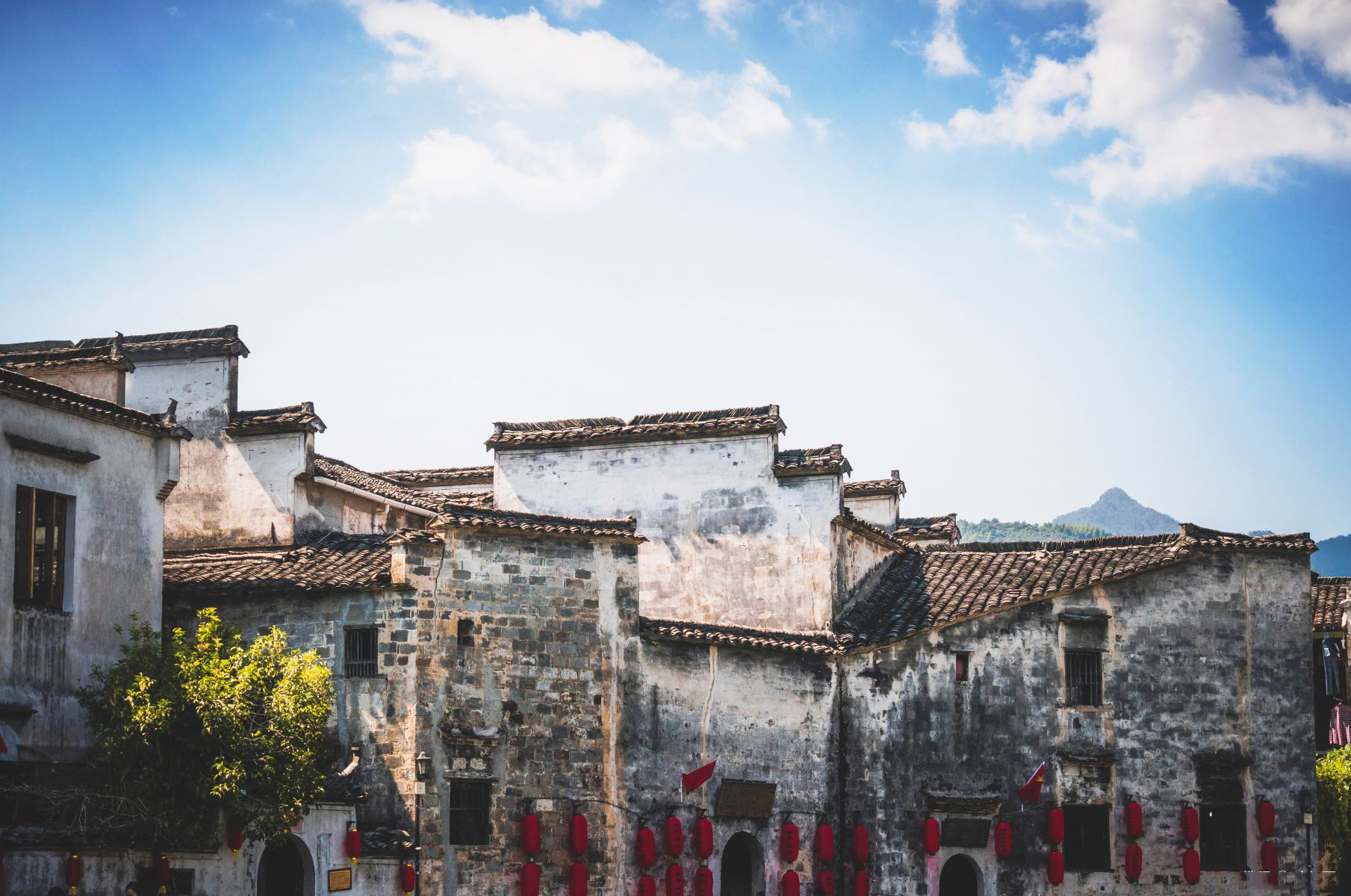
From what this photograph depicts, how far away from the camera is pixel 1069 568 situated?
3356 centimetres

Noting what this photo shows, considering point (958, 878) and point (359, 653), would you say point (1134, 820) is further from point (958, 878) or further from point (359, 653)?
point (359, 653)

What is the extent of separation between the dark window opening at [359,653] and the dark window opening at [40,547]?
470cm

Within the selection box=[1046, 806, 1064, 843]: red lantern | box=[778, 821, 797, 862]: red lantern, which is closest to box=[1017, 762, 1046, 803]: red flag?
box=[1046, 806, 1064, 843]: red lantern

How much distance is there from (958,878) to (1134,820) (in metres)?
3.47

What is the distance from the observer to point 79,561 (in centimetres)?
2648

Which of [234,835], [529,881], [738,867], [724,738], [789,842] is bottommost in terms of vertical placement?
[738,867]

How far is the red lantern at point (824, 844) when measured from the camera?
3083cm

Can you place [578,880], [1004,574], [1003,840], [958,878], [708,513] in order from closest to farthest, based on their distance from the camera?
[578,880] < [1003,840] < [958,878] < [1004,574] < [708,513]

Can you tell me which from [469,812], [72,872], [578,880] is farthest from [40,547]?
[578,880]

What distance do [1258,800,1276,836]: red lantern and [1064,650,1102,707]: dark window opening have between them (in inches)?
143

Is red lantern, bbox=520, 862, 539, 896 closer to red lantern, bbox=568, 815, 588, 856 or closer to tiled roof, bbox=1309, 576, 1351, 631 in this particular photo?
red lantern, bbox=568, 815, 588, 856

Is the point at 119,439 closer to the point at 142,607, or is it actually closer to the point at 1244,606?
the point at 142,607

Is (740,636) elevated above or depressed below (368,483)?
below

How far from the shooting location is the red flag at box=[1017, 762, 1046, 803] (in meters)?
31.7
